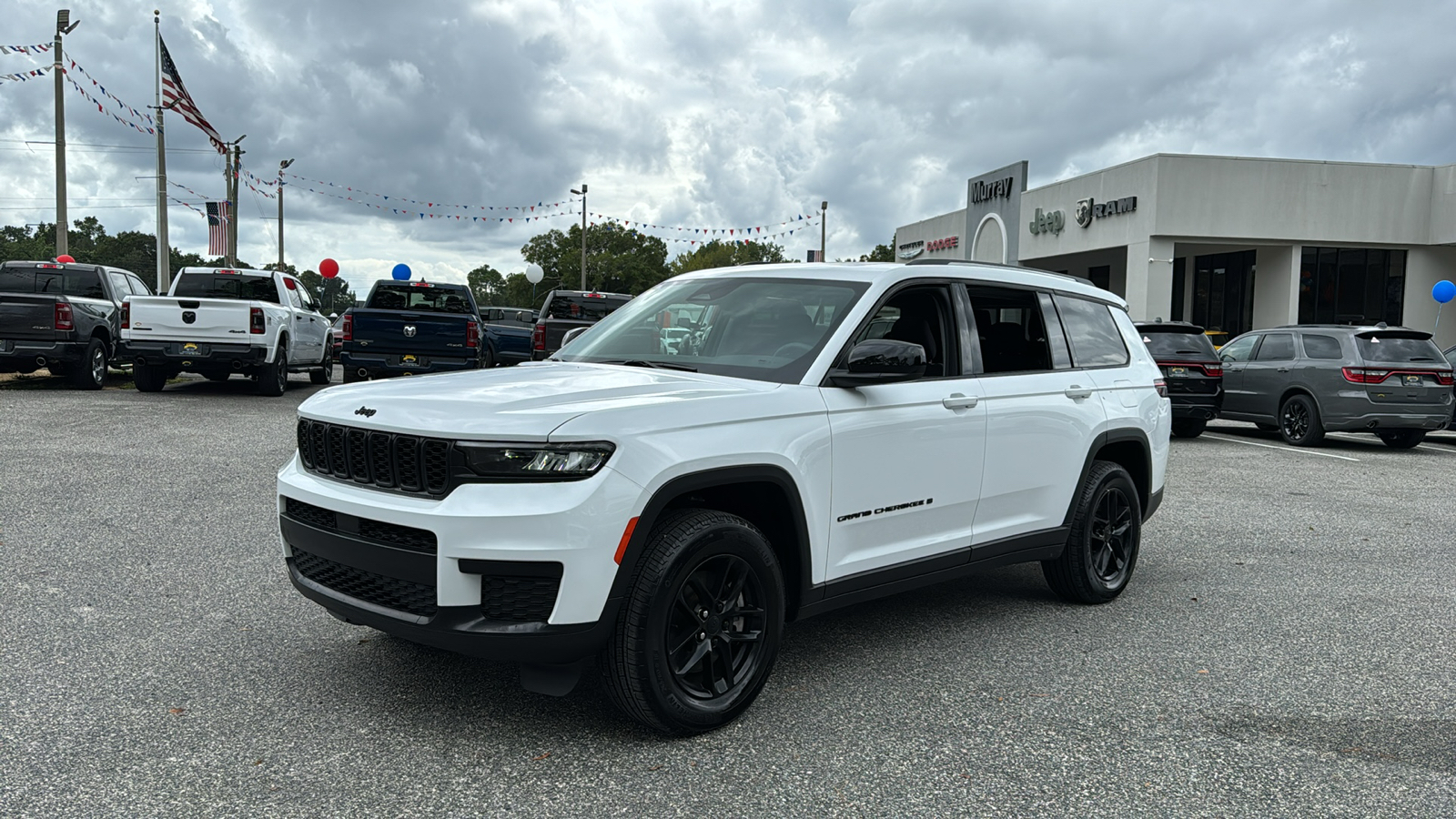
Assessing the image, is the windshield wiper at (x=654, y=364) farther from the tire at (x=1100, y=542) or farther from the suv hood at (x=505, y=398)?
the tire at (x=1100, y=542)

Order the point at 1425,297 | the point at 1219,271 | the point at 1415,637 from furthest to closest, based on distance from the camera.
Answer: the point at 1219,271 → the point at 1425,297 → the point at 1415,637

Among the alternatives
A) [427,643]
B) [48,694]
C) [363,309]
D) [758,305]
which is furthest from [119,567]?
[363,309]

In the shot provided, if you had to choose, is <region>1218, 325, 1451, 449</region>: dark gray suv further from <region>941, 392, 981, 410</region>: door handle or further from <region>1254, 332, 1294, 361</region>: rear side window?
<region>941, 392, 981, 410</region>: door handle

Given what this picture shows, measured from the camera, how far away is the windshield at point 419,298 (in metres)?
18.0

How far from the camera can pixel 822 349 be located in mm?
4332

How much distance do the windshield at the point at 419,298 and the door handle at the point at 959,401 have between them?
14.3 metres

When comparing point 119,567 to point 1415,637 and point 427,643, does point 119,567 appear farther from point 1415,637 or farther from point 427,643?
point 1415,637

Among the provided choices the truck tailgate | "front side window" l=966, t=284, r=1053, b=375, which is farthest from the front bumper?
the truck tailgate

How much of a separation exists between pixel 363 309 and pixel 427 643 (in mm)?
13965

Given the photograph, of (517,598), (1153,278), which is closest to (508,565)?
(517,598)

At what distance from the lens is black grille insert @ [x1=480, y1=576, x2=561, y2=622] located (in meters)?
→ 3.41

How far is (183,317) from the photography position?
1524 centimetres

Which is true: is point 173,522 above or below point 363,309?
below

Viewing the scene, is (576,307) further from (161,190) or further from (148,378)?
(161,190)
